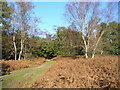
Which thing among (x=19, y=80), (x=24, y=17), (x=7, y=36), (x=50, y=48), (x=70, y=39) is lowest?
(x=19, y=80)

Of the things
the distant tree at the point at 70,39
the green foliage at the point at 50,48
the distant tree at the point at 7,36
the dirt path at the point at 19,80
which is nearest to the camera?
the dirt path at the point at 19,80

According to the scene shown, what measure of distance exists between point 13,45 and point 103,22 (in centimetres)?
1046

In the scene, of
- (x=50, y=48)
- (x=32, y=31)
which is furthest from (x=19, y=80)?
(x=50, y=48)

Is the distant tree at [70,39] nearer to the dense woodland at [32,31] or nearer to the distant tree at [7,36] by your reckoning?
the dense woodland at [32,31]

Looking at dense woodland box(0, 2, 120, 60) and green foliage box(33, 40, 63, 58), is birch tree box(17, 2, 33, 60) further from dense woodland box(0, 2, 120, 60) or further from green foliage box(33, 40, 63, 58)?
green foliage box(33, 40, 63, 58)

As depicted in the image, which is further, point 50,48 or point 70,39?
point 50,48

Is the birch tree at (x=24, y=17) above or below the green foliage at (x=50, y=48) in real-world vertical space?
above

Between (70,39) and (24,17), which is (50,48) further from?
(24,17)

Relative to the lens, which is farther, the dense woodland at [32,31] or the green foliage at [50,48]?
the green foliage at [50,48]

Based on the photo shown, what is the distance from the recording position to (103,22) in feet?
30.1

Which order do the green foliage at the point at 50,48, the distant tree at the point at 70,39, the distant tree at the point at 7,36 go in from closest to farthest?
the distant tree at the point at 7,36 → the distant tree at the point at 70,39 → the green foliage at the point at 50,48

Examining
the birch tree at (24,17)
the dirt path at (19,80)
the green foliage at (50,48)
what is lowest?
the dirt path at (19,80)

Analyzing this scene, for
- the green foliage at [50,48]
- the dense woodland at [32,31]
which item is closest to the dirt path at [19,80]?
the dense woodland at [32,31]

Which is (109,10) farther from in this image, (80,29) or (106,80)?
(106,80)
